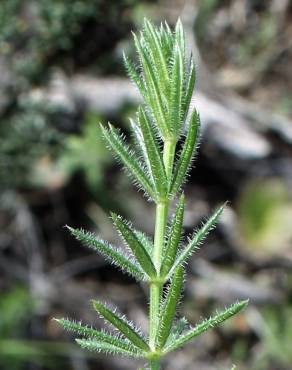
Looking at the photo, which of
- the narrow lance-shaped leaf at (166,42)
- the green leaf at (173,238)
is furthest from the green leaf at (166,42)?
the green leaf at (173,238)

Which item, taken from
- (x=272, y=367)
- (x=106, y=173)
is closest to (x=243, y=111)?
(x=106, y=173)

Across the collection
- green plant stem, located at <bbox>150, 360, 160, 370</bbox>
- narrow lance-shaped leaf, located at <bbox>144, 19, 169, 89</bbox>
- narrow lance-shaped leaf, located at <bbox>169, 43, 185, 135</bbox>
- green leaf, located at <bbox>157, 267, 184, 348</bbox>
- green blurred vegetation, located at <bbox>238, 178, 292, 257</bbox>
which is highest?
green blurred vegetation, located at <bbox>238, 178, 292, 257</bbox>

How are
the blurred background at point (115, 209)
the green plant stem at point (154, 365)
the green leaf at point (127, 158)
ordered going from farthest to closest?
the blurred background at point (115, 209) < the green leaf at point (127, 158) < the green plant stem at point (154, 365)

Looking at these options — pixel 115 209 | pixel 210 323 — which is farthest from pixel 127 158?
pixel 115 209

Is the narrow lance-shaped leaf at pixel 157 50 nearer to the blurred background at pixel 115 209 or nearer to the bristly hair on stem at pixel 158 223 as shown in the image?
the bristly hair on stem at pixel 158 223

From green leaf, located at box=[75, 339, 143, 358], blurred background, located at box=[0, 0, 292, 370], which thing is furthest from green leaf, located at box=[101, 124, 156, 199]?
blurred background, located at box=[0, 0, 292, 370]

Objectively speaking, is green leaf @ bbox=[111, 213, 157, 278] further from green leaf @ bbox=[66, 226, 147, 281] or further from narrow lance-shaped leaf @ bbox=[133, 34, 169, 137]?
narrow lance-shaped leaf @ bbox=[133, 34, 169, 137]
